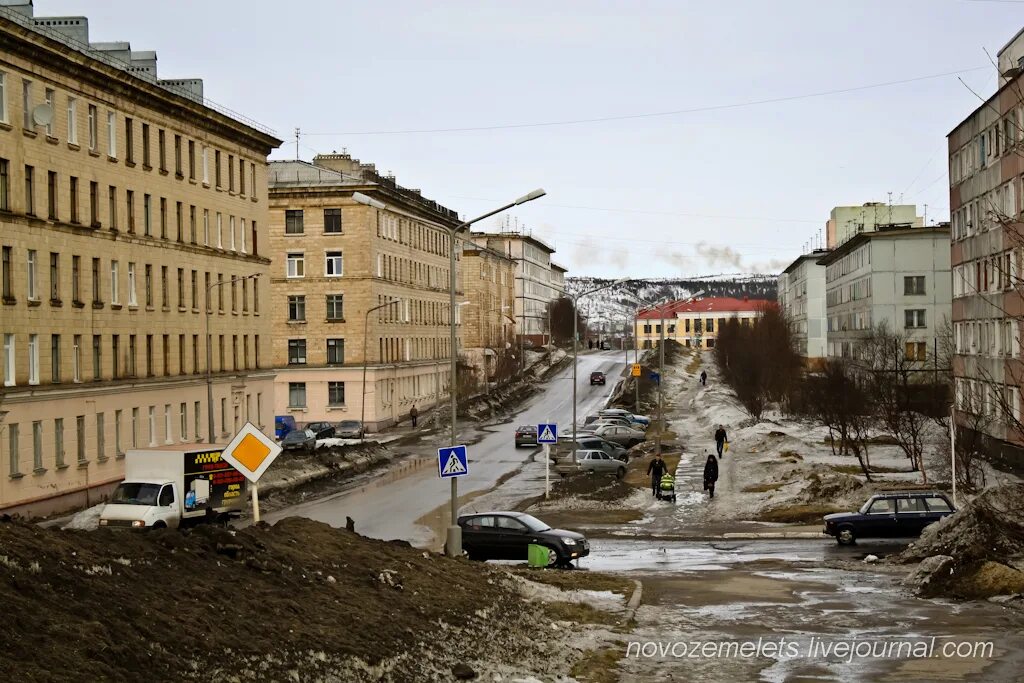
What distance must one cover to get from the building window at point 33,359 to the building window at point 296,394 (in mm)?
42875

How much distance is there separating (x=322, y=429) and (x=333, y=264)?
50.8ft

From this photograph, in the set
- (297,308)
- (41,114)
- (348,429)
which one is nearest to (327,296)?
Result: (297,308)

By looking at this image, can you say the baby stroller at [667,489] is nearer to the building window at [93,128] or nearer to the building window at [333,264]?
the building window at [93,128]

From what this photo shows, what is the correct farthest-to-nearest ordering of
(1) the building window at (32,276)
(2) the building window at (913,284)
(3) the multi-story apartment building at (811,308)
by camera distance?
1. (3) the multi-story apartment building at (811,308)
2. (2) the building window at (913,284)
3. (1) the building window at (32,276)

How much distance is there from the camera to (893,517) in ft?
114

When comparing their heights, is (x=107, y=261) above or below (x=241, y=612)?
above

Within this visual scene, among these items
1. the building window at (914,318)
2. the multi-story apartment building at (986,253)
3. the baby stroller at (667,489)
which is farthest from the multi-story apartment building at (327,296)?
the baby stroller at (667,489)

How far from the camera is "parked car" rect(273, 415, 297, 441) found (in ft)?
246

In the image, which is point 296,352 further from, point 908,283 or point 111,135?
point 908,283

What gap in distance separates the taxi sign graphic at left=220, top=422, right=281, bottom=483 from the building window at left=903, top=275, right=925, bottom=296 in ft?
274

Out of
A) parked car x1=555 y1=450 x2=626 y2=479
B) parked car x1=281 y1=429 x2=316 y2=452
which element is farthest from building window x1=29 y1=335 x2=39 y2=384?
parked car x1=555 y1=450 x2=626 y2=479

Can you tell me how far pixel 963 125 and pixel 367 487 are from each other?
109 feet

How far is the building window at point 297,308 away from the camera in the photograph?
88375mm

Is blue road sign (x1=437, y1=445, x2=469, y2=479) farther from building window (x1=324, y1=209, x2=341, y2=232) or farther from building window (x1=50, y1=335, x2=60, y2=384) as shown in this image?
building window (x1=324, y1=209, x2=341, y2=232)
